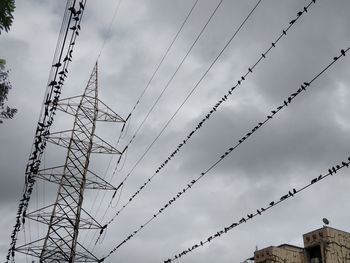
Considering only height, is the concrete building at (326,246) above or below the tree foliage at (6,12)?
below

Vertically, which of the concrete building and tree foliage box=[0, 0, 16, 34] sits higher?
tree foliage box=[0, 0, 16, 34]

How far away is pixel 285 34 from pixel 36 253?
17.9 metres

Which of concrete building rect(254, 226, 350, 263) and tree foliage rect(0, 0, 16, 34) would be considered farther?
concrete building rect(254, 226, 350, 263)

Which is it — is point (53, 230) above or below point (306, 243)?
below

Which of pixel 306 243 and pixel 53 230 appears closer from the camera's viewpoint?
pixel 53 230

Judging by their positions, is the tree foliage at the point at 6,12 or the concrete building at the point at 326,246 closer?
the tree foliage at the point at 6,12

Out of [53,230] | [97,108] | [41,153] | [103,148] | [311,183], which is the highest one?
[97,108]

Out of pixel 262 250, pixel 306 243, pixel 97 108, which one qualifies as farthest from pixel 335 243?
pixel 97 108

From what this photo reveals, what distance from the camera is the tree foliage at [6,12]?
Answer: 1909cm

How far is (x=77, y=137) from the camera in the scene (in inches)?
1091

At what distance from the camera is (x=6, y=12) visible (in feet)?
63.1

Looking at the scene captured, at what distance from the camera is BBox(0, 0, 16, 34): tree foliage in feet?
62.6

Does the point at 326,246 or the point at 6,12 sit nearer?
the point at 6,12

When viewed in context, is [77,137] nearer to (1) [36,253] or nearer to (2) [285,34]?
(1) [36,253]
